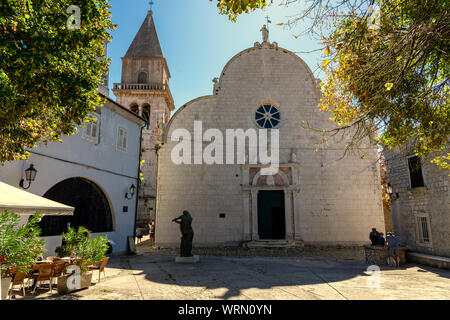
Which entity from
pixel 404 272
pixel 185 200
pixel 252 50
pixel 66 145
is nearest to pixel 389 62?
pixel 404 272

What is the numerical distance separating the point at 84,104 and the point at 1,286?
357cm

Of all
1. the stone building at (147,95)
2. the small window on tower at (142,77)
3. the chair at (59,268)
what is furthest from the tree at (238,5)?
the small window on tower at (142,77)

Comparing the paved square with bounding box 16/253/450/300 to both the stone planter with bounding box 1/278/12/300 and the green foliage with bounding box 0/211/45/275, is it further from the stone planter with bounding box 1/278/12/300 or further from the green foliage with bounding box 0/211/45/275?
the green foliage with bounding box 0/211/45/275

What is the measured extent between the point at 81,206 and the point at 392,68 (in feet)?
38.0

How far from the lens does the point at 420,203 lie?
11.6 metres

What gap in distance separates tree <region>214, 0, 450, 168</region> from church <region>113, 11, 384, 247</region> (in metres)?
8.95

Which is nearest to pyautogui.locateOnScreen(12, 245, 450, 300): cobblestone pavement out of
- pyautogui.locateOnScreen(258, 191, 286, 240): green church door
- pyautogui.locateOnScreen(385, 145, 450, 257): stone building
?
pyautogui.locateOnScreen(385, 145, 450, 257): stone building

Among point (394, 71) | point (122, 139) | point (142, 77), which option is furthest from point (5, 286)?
point (142, 77)

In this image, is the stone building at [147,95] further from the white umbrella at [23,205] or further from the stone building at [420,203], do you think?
the white umbrella at [23,205]

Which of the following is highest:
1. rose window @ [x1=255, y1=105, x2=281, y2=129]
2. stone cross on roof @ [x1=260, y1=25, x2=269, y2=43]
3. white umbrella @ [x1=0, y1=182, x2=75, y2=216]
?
stone cross on roof @ [x1=260, y1=25, x2=269, y2=43]

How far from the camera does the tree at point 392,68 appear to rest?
178 inches

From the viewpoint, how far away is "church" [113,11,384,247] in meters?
A: 14.9

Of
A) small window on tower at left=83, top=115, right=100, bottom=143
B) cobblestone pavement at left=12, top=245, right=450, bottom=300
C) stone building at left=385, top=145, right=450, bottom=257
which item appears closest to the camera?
cobblestone pavement at left=12, top=245, right=450, bottom=300
